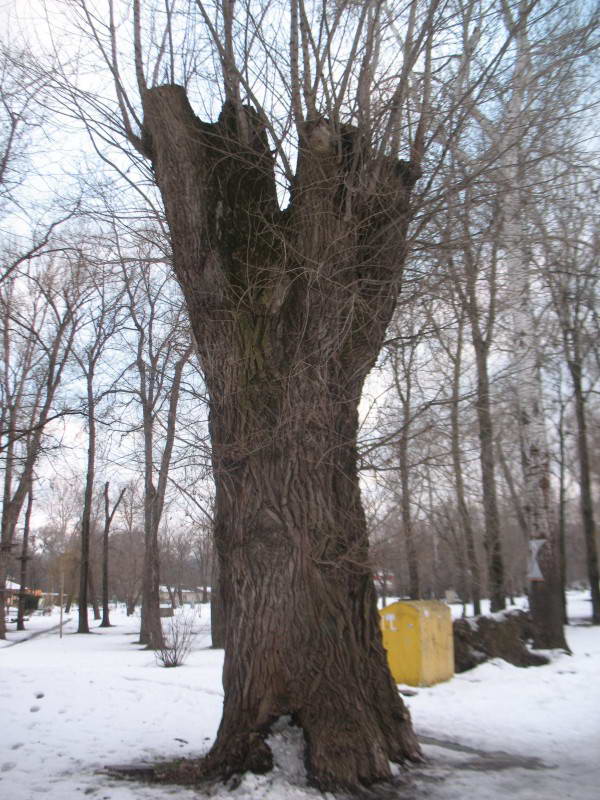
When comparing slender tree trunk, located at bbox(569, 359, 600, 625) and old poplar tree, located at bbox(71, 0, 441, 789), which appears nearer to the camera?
old poplar tree, located at bbox(71, 0, 441, 789)

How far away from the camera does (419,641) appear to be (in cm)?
881

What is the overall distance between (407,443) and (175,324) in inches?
114

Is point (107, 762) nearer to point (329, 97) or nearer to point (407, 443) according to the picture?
point (407, 443)

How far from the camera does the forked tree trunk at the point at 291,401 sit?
4.50 meters

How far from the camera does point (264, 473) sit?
4.88 m

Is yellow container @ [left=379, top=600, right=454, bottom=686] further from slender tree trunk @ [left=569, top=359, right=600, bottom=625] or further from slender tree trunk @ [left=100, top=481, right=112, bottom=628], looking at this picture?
slender tree trunk @ [left=100, top=481, right=112, bottom=628]

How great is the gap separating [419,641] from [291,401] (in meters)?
5.28

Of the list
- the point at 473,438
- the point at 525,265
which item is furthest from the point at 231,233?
the point at 525,265

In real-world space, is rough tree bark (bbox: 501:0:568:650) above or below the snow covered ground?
above

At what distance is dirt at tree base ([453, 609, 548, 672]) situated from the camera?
9977 millimetres

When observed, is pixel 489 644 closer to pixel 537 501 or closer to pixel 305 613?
pixel 537 501

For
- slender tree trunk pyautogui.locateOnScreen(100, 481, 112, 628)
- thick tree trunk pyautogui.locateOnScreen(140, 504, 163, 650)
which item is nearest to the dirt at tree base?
thick tree trunk pyautogui.locateOnScreen(140, 504, 163, 650)

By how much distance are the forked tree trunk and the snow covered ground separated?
34cm

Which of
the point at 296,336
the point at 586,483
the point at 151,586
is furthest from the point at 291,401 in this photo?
the point at 151,586
